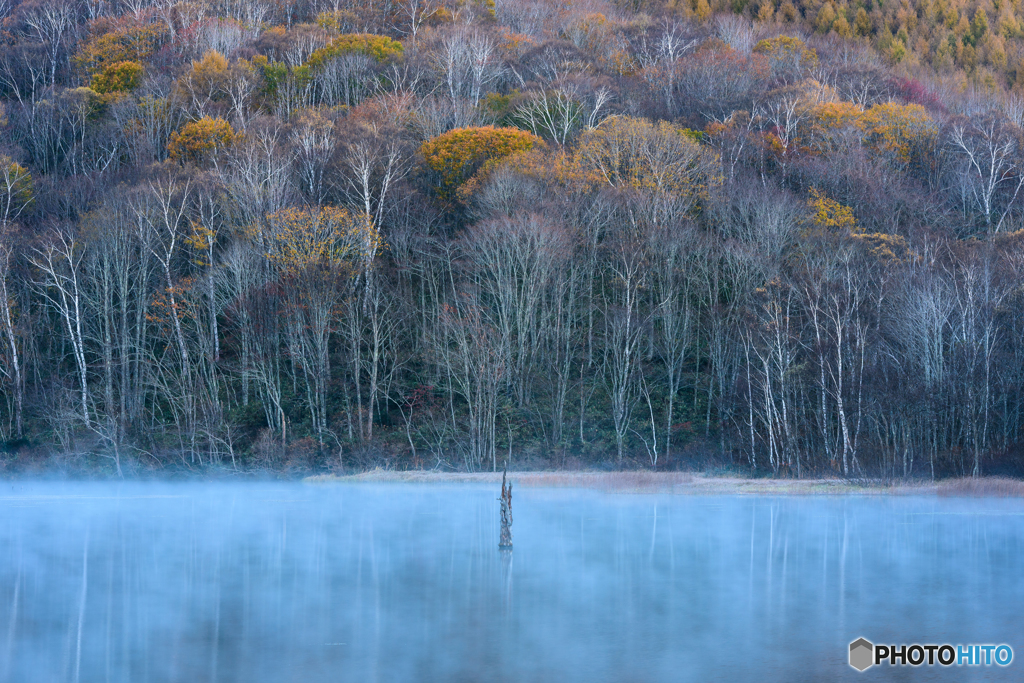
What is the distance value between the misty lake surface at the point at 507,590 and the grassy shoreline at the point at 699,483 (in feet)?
6.17

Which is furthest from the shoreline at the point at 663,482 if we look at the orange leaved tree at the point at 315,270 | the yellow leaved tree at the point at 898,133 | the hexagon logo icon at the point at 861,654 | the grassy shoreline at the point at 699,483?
the yellow leaved tree at the point at 898,133

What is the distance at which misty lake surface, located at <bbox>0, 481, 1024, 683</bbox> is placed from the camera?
12.9 metres

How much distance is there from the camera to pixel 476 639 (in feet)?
46.0

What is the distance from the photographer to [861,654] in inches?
507

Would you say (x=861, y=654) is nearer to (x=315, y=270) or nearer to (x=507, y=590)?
(x=507, y=590)

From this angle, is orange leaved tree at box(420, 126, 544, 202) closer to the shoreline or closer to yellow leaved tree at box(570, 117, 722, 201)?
yellow leaved tree at box(570, 117, 722, 201)

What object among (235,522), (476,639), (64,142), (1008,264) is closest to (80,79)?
(64,142)

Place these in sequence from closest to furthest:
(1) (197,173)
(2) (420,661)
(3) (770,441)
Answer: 1. (2) (420,661)
2. (3) (770,441)
3. (1) (197,173)

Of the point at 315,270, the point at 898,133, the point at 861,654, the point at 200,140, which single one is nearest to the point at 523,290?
A: the point at 315,270

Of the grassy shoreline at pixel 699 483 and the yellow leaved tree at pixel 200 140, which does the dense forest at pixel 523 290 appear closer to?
the yellow leaved tree at pixel 200 140

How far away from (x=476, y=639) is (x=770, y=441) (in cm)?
2433

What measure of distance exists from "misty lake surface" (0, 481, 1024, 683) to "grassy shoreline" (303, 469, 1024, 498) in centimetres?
188

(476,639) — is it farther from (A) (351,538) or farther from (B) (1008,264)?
(B) (1008,264)

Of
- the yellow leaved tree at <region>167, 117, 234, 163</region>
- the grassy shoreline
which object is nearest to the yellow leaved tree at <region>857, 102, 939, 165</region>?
the grassy shoreline
